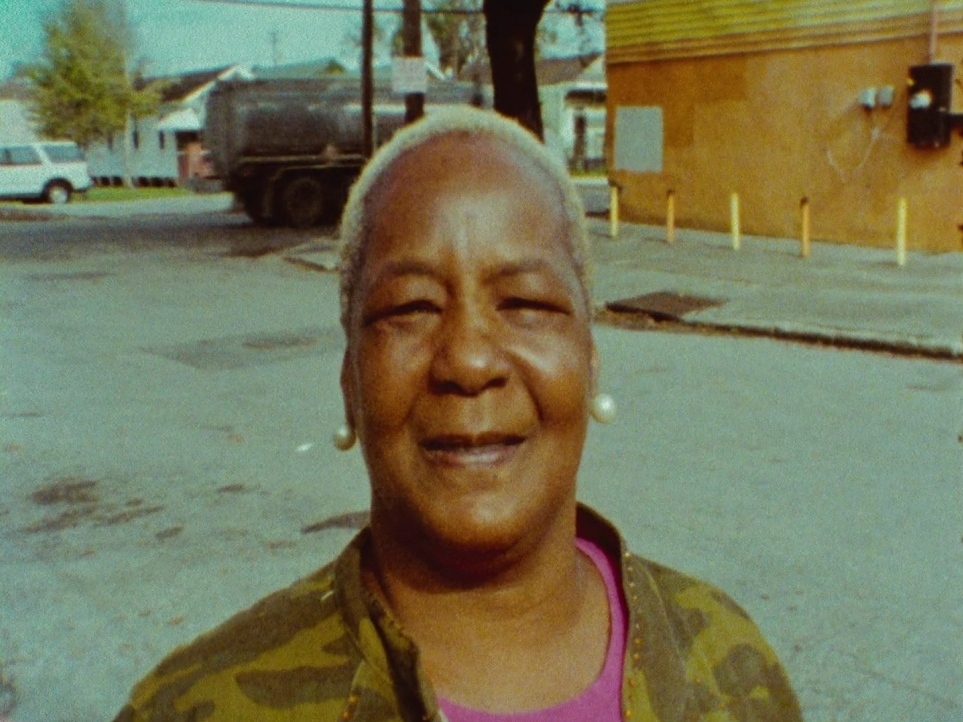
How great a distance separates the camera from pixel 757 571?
4.97 meters

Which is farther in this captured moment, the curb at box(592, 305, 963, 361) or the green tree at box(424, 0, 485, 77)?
the green tree at box(424, 0, 485, 77)

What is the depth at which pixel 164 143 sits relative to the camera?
2178 inches

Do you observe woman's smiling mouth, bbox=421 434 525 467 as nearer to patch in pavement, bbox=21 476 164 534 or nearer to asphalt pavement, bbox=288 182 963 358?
patch in pavement, bbox=21 476 164 534

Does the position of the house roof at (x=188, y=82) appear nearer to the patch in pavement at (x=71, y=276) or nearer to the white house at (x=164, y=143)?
the white house at (x=164, y=143)

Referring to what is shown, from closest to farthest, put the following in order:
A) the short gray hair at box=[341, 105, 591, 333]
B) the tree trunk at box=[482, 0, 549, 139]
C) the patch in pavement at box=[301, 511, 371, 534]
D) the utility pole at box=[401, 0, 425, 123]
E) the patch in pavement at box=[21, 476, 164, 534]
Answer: the short gray hair at box=[341, 105, 591, 333] → the patch in pavement at box=[301, 511, 371, 534] → the patch in pavement at box=[21, 476, 164, 534] → the utility pole at box=[401, 0, 425, 123] → the tree trunk at box=[482, 0, 549, 139]

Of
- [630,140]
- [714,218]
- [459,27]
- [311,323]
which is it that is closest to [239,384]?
[311,323]

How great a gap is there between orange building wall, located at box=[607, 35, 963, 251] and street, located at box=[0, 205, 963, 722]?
22.0 ft

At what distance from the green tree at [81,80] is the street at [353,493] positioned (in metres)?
40.7

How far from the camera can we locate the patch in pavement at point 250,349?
396 inches

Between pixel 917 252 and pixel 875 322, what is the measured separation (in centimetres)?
574

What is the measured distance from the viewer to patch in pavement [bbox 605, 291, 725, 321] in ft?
39.6

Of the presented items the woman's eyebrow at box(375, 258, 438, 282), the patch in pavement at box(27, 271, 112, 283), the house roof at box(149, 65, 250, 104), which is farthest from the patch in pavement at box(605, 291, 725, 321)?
the house roof at box(149, 65, 250, 104)

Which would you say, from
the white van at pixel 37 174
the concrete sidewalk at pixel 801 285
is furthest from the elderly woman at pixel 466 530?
the white van at pixel 37 174

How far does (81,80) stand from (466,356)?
5158 cm
